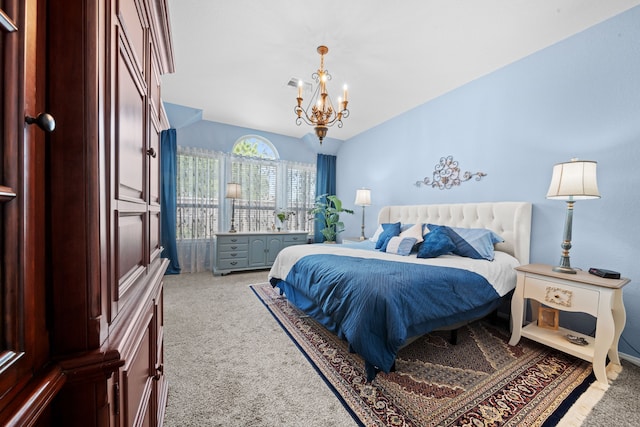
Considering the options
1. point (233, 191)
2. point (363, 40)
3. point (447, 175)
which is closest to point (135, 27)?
point (363, 40)

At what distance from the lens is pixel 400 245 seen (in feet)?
9.20

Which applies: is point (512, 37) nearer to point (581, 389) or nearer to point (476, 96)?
point (476, 96)

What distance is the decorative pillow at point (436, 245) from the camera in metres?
2.52

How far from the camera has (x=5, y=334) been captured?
370 mm

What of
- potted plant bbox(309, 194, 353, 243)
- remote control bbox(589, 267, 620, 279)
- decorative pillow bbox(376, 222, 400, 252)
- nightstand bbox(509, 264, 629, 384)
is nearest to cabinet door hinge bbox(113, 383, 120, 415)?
nightstand bbox(509, 264, 629, 384)

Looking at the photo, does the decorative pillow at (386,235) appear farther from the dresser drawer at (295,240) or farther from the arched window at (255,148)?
the arched window at (255,148)

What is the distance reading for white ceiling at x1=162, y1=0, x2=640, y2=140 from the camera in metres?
1.99

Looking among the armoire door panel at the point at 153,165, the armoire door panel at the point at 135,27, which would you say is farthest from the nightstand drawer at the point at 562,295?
the armoire door panel at the point at 135,27

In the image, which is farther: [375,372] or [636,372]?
[636,372]

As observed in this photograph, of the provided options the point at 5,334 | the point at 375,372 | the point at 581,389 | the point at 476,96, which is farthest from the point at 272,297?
the point at 476,96

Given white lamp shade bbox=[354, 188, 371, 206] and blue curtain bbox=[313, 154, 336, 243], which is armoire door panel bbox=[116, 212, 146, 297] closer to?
white lamp shade bbox=[354, 188, 371, 206]

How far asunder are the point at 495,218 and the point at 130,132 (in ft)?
10.6

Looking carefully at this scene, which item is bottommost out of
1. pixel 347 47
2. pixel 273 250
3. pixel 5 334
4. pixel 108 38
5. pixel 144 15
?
pixel 273 250

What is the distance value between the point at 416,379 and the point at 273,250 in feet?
11.0
